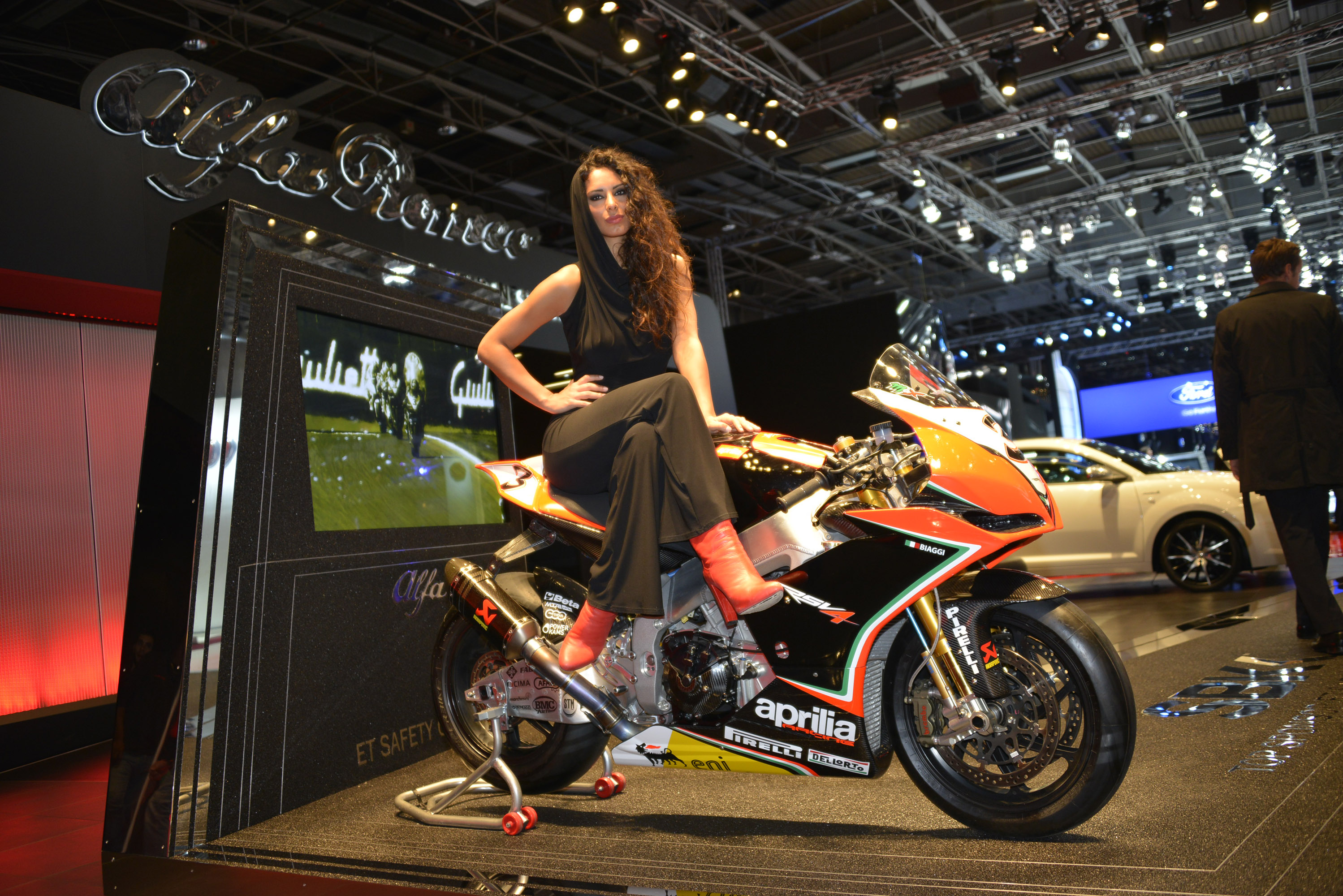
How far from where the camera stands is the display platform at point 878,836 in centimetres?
171

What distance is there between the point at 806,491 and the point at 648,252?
838 millimetres

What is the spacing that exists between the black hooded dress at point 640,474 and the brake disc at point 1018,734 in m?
0.73

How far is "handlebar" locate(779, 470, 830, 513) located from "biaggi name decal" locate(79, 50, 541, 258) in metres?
6.04

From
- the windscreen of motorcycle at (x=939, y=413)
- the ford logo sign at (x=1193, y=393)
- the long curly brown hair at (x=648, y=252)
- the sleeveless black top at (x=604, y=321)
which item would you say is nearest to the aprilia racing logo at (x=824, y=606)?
the windscreen of motorcycle at (x=939, y=413)

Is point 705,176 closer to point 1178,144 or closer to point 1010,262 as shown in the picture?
point 1010,262

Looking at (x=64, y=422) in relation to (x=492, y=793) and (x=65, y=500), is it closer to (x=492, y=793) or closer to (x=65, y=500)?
(x=65, y=500)

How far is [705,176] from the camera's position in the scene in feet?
40.2

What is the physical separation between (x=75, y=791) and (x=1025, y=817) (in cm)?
342

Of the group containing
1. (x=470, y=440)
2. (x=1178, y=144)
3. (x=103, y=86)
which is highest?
(x=1178, y=144)

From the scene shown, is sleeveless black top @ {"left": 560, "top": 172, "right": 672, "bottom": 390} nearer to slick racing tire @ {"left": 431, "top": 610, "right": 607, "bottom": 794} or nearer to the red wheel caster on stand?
slick racing tire @ {"left": 431, "top": 610, "right": 607, "bottom": 794}

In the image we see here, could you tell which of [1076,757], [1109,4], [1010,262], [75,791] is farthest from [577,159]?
[1076,757]

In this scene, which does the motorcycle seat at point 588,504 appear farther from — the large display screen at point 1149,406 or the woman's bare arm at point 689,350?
the large display screen at point 1149,406

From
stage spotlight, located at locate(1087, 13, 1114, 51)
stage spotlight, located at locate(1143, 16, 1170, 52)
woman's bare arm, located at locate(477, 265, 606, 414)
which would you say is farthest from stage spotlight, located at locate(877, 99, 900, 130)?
woman's bare arm, located at locate(477, 265, 606, 414)

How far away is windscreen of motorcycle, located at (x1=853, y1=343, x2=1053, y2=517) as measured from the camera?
1997 mm
